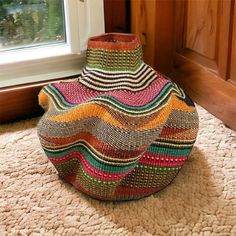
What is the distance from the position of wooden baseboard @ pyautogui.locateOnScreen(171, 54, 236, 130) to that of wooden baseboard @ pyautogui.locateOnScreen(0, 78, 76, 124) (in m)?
0.43

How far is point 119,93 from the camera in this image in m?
1.13

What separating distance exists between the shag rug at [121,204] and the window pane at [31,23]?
44 centimetres

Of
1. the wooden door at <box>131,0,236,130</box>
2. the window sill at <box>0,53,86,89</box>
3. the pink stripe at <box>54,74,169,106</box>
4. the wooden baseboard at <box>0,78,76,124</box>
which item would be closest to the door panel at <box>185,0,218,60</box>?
the wooden door at <box>131,0,236,130</box>

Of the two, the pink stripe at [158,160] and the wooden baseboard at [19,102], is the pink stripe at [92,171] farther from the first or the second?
the wooden baseboard at [19,102]

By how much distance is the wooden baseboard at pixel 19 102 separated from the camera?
1.38 metres

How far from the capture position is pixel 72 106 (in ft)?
3.63

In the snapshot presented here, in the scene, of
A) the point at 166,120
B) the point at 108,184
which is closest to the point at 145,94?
the point at 166,120

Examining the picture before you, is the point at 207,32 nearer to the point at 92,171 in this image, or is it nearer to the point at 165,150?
the point at 165,150

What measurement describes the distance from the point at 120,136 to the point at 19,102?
1.75 feet

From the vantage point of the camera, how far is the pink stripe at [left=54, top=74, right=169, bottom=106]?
3.61ft

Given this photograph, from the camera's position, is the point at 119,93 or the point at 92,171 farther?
the point at 119,93

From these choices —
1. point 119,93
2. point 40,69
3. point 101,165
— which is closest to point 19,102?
point 40,69

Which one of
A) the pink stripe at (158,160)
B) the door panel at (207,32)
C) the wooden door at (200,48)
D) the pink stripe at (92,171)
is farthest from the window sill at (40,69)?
the pink stripe at (158,160)

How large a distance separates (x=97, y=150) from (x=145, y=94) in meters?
0.23
